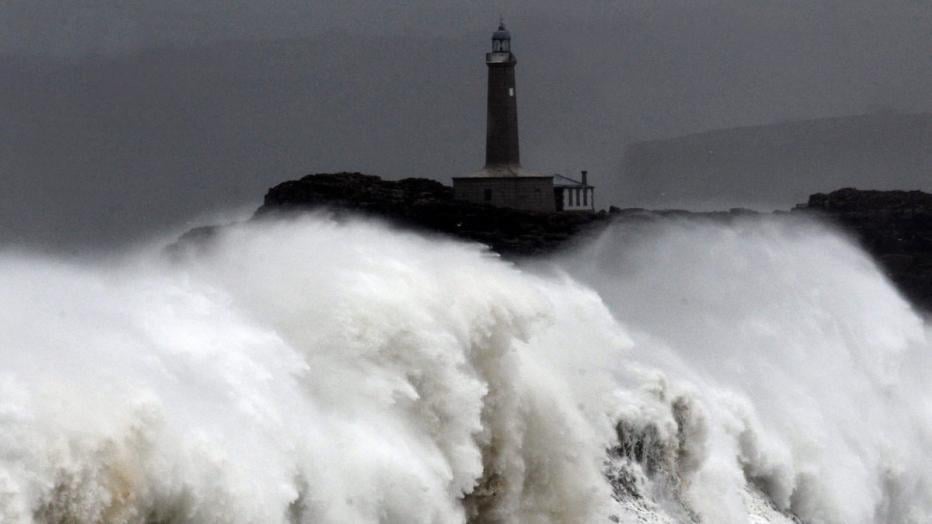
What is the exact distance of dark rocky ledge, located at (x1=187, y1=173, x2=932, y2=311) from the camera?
285 ft

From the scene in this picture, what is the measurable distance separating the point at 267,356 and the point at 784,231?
43260mm

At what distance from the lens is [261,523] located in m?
19.0

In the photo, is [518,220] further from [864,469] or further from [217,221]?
[864,469]

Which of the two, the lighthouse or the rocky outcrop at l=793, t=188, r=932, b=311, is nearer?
the lighthouse

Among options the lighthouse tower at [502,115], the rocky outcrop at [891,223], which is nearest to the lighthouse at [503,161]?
the lighthouse tower at [502,115]

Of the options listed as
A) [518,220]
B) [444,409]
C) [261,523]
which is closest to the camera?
[261,523]

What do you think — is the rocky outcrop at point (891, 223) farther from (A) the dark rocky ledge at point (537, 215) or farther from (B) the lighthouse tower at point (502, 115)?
(B) the lighthouse tower at point (502, 115)

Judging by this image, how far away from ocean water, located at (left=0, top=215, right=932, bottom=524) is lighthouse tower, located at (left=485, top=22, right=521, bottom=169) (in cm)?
3696

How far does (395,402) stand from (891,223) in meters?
103

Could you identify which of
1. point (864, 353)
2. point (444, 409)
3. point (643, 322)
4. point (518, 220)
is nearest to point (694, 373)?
point (643, 322)

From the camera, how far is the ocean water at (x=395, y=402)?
1814 centimetres

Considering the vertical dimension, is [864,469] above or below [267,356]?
below

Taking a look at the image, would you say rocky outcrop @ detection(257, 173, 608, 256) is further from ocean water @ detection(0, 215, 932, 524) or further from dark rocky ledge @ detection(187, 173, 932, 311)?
ocean water @ detection(0, 215, 932, 524)

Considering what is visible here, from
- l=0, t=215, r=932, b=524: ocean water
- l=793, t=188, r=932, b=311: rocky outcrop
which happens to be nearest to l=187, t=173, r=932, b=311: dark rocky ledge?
l=793, t=188, r=932, b=311: rocky outcrop
